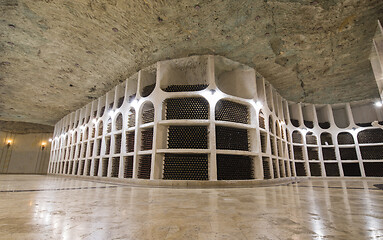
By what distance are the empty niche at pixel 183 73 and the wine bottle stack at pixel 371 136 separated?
395 inches

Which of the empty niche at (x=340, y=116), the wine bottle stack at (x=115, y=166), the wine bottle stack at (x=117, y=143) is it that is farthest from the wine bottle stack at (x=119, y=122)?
the empty niche at (x=340, y=116)

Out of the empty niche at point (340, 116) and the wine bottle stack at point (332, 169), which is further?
the empty niche at point (340, 116)

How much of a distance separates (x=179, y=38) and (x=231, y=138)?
3760 mm

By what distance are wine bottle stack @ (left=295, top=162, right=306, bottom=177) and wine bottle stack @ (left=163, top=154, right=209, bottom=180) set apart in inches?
273

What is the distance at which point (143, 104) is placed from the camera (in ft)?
23.8

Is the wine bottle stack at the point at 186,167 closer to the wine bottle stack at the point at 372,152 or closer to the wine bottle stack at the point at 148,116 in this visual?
the wine bottle stack at the point at 148,116

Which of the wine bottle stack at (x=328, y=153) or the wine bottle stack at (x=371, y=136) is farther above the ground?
the wine bottle stack at (x=371, y=136)

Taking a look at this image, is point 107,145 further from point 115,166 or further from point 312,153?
point 312,153

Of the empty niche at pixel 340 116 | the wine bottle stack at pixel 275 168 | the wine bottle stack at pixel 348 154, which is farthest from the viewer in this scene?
the empty niche at pixel 340 116

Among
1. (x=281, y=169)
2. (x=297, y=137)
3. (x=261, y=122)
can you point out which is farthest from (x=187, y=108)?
(x=297, y=137)

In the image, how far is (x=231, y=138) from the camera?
654cm

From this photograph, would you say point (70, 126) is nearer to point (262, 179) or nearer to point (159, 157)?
point (159, 157)

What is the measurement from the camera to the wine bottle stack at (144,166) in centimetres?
637

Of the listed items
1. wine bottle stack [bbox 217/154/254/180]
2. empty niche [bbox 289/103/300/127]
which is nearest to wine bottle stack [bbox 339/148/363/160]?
empty niche [bbox 289/103/300/127]
